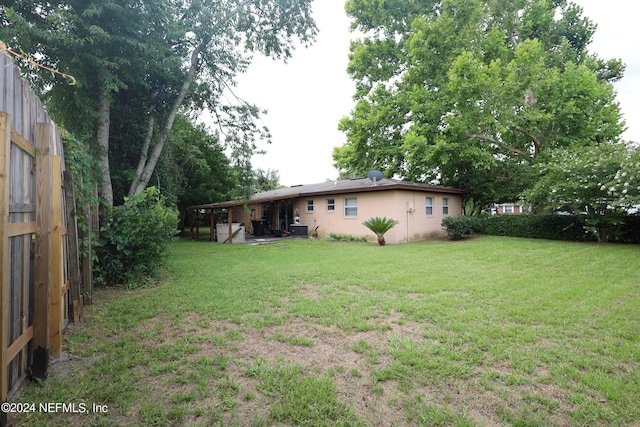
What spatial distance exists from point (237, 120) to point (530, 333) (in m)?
10.6

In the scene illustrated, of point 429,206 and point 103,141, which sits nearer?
point 103,141

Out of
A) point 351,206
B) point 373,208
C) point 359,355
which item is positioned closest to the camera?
point 359,355

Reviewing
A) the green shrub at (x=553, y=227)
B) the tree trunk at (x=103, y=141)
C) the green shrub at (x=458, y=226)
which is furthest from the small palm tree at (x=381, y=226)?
the tree trunk at (x=103, y=141)

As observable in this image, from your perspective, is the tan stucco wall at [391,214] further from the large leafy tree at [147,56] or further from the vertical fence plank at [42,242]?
the vertical fence plank at [42,242]

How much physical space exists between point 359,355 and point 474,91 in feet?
50.7

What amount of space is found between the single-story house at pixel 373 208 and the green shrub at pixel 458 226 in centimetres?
118

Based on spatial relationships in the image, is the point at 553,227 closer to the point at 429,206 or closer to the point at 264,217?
the point at 429,206

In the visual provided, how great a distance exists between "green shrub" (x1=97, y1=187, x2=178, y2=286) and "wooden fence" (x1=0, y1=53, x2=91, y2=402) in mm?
3131

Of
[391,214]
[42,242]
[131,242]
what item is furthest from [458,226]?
[42,242]

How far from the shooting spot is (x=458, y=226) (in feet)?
44.5

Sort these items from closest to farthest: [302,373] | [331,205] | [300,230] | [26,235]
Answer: [26,235] → [302,373] → [331,205] → [300,230]

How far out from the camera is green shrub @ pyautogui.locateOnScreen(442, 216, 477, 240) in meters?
13.6

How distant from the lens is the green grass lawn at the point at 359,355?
2.10m

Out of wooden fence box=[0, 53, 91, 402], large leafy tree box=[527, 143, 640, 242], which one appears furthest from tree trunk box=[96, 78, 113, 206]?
large leafy tree box=[527, 143, 640, 242]
